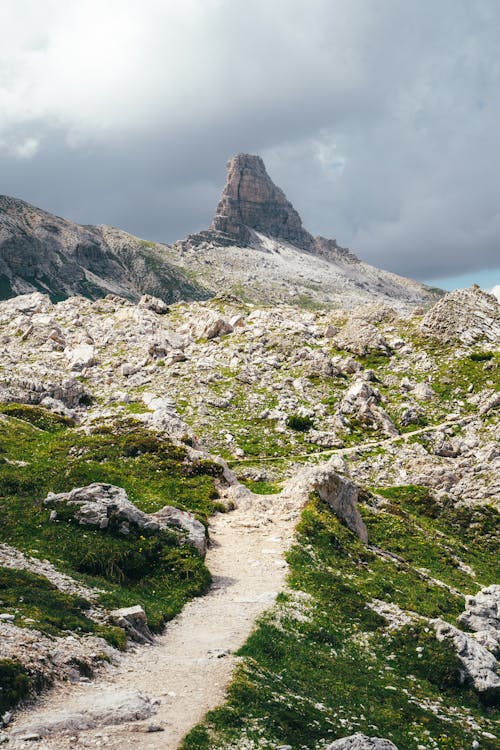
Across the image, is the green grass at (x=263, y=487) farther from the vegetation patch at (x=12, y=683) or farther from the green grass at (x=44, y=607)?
the vegetation patch at (x=12, y=683)

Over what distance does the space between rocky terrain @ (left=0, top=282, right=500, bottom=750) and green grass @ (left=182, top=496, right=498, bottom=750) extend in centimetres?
9

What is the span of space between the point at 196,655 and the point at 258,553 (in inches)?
492

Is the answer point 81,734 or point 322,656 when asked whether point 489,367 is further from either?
point 81,734

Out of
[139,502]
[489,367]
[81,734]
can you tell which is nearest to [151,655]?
[81,734]

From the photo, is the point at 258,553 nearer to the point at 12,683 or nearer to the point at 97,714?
the point at 97,714

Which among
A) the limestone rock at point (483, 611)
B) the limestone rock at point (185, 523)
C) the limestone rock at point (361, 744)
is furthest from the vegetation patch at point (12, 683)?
the limestone rock at point (483, 611)

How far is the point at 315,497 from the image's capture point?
36469 mm

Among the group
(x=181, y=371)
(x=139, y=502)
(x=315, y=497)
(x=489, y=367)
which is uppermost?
(x=489, y=367)

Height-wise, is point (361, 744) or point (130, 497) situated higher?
point (130, 497)

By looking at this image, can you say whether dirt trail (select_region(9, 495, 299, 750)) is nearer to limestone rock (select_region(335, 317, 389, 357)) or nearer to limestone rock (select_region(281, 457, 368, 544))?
limestone rock (select_region(281, 457, 368, 544))

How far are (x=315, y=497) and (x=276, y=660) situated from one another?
1857 cm

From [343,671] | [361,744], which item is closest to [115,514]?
[343,671]

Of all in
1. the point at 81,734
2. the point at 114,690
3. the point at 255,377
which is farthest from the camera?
the point at 255,377

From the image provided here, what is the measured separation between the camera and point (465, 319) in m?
85.3
